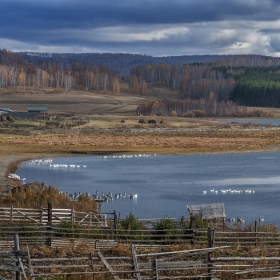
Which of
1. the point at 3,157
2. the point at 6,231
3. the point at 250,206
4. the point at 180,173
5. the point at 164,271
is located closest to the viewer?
the point at 164,271

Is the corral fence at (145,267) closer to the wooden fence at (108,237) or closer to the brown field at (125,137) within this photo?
the wooden fence at (108,237)

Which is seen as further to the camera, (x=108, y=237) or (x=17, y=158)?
(x=17, y=158)

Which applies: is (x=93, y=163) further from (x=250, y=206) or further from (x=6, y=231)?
(x=6, y=231)

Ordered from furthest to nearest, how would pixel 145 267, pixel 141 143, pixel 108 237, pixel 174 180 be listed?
1. pixel 141 143
2. pixel 174 180
3. pixel 108 237
4. pixel 145 267

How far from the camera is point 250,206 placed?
41.3 meters

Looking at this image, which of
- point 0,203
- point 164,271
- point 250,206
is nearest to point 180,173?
point 250,206

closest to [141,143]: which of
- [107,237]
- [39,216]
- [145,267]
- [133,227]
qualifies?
[39,216]

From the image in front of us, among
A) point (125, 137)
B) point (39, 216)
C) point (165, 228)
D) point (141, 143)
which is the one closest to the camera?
point (165, 228)

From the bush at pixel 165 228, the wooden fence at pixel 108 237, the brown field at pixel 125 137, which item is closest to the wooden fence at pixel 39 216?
the wooden fence at pixel 108 237

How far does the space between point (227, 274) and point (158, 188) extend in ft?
103

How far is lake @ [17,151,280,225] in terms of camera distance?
4038cm

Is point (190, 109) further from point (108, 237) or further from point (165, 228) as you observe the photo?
point (108, 237)

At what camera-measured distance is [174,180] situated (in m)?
54.2

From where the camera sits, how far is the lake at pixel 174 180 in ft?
132
